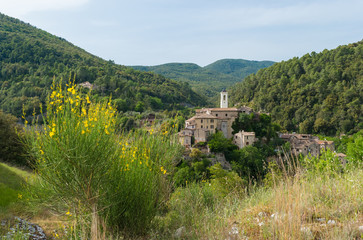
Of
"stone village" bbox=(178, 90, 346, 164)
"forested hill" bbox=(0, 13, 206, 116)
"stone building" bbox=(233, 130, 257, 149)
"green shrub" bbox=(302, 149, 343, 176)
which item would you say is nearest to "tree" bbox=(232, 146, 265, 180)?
"stone building" bbox=(233, 130, 257, 149)

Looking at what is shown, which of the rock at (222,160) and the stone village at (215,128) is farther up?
the stone village at (215,128)

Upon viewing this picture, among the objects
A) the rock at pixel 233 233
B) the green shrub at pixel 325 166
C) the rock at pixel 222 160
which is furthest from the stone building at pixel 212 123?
the rock at pixel 233 233

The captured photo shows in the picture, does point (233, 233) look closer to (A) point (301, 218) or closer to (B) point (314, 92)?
(A) point (301, 218)

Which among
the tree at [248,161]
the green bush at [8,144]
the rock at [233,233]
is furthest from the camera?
the tree at [248,161]

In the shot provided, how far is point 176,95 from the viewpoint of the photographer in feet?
255

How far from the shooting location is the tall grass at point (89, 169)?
269 cm

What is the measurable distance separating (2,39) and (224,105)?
81559 millimetres

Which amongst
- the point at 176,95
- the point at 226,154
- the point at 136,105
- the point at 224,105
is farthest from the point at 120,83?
the point at 226,154

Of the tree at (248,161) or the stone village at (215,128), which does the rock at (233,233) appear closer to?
the tree at (248,161)

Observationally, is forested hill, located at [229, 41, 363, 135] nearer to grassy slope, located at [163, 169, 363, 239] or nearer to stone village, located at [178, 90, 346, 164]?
stone village, located at [178, 90, 346, 164]

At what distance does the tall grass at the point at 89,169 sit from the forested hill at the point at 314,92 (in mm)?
61086

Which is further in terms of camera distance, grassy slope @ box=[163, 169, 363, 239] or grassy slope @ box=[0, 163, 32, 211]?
grassy slope @ box=[0, 163, 32, 211]

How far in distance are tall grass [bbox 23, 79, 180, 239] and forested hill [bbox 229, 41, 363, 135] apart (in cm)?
6109

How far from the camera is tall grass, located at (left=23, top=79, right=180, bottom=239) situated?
8.82 ft
